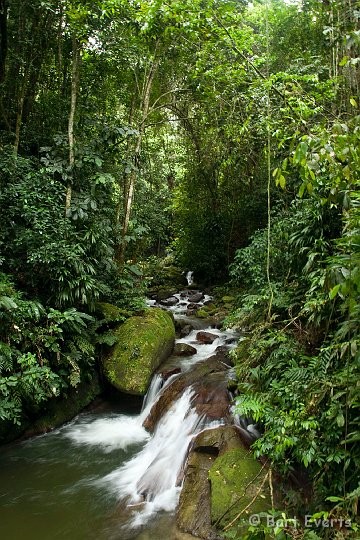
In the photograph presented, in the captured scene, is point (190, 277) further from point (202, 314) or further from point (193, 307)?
point (202, 314)

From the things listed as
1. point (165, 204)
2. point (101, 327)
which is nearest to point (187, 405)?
point (101, 327)

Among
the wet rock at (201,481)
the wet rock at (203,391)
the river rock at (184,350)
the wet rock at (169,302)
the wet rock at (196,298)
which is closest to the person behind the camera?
the wet rock at (201,481)

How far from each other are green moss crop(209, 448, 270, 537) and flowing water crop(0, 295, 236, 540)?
2.16 ft

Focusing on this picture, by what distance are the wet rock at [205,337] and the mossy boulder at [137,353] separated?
3.67 ft

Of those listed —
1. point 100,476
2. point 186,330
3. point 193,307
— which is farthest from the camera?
point 193,307

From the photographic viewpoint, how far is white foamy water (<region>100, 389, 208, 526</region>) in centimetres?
440

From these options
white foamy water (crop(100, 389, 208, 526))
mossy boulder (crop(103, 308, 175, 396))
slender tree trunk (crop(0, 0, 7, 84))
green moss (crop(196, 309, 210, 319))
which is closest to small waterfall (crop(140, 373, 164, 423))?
mossy boulder (crop(103, 308, 175, 396))

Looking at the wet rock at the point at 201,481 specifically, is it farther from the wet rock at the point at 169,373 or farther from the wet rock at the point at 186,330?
the wet rock at the point at 186,330

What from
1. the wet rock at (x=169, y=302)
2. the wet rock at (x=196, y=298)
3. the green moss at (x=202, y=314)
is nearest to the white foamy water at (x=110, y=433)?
the green moss at (x=202, y=314)

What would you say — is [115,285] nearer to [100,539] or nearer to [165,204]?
[100,539]

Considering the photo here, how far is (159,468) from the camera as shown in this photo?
492 centimetres

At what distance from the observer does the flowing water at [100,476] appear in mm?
A: 4035

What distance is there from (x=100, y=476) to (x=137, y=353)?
2277mm

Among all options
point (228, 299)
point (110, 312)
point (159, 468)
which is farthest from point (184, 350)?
point (228, 299)
